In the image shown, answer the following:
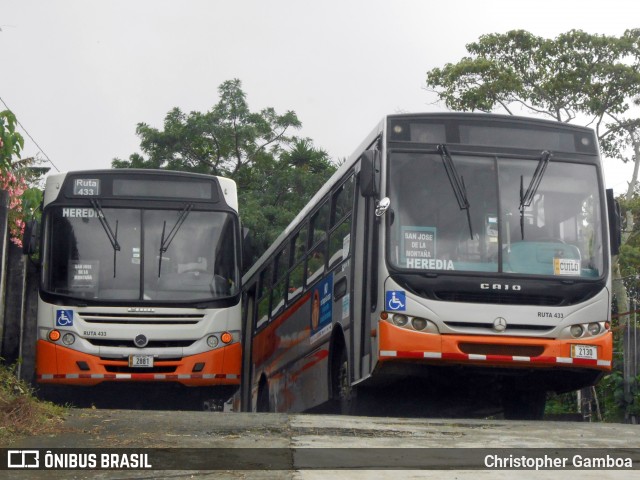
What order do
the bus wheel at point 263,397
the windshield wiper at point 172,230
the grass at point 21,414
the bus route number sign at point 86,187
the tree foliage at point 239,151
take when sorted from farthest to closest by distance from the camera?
the tree foliage at point 239,151
the bus wheel at point 263,397
the bus route number sign at point 86,187
the windshield wiper at point 172,230
the grass at point 21,414

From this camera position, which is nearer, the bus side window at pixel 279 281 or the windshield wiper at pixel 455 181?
the windshield wiper at pixel 455 181

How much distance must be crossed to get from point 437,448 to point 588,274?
451cm

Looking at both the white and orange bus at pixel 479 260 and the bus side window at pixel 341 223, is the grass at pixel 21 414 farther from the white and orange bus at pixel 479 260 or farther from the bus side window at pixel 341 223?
the bus side window at pixel 341 223

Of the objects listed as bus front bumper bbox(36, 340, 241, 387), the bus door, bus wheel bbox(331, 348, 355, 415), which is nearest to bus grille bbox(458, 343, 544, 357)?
the bus door

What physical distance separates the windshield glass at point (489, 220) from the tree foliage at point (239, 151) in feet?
63.3

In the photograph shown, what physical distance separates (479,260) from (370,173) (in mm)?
1414

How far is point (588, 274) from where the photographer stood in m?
12.2

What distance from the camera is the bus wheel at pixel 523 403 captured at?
42.9ft

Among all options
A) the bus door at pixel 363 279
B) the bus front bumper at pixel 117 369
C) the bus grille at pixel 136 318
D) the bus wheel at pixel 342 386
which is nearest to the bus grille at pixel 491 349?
the bus door at pixel 363 279

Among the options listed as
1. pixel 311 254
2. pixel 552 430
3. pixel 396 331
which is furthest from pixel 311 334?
pixel 552 430

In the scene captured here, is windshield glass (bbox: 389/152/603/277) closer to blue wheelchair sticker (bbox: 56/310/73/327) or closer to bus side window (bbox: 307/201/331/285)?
bus side window (bbox: 307/201/331/285)

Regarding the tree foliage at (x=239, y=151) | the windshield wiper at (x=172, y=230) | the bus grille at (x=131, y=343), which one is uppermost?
the tree foliage at (x=239, y=151)

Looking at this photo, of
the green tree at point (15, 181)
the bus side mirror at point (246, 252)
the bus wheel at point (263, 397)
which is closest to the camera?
the green tree at point (15, 181)

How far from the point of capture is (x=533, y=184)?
40.7 ft
